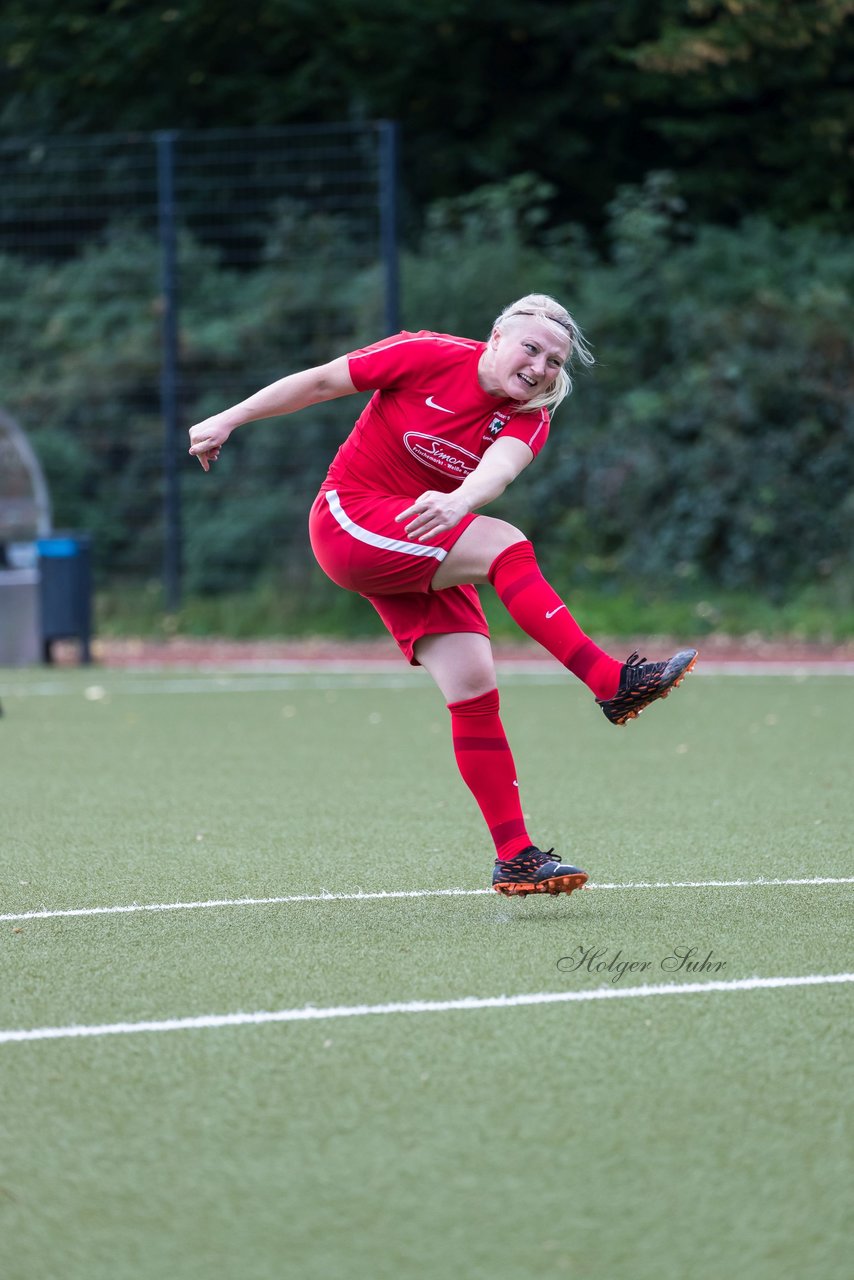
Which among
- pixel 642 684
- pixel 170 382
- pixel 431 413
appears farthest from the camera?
pixel 170 382

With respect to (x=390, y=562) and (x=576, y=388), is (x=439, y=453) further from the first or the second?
(x=576, y=388)

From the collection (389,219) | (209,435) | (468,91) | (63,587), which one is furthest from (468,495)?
(468,91)

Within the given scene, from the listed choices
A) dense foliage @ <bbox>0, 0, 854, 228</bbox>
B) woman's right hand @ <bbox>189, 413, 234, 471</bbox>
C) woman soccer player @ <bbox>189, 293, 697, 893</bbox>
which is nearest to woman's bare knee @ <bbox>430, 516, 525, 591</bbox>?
woman soccer player @ <bbox>189, 293, 697, 893</bbox>

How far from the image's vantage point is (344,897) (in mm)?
5500

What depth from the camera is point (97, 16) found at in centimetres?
2158

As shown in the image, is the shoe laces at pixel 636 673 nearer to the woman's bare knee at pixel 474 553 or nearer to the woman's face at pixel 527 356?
the woman's bare knee at pixel 474 553

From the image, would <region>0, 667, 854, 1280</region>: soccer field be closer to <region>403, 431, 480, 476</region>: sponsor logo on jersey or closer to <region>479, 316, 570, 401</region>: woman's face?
<region>403, 431, 480, 476</region>: sponsor logo on jersey

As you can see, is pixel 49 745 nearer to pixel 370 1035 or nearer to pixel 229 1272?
pixel 370 1035

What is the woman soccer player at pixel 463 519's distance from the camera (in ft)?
16.8

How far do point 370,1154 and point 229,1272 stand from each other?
0.49 m

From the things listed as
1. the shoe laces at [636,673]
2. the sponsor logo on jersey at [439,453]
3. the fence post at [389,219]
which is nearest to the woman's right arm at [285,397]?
the sponsor logo on jersey at [439,453]

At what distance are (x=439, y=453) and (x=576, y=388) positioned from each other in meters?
13.2

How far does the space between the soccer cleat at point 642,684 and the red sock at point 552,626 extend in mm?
34

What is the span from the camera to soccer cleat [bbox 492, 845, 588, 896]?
16.9 ft
